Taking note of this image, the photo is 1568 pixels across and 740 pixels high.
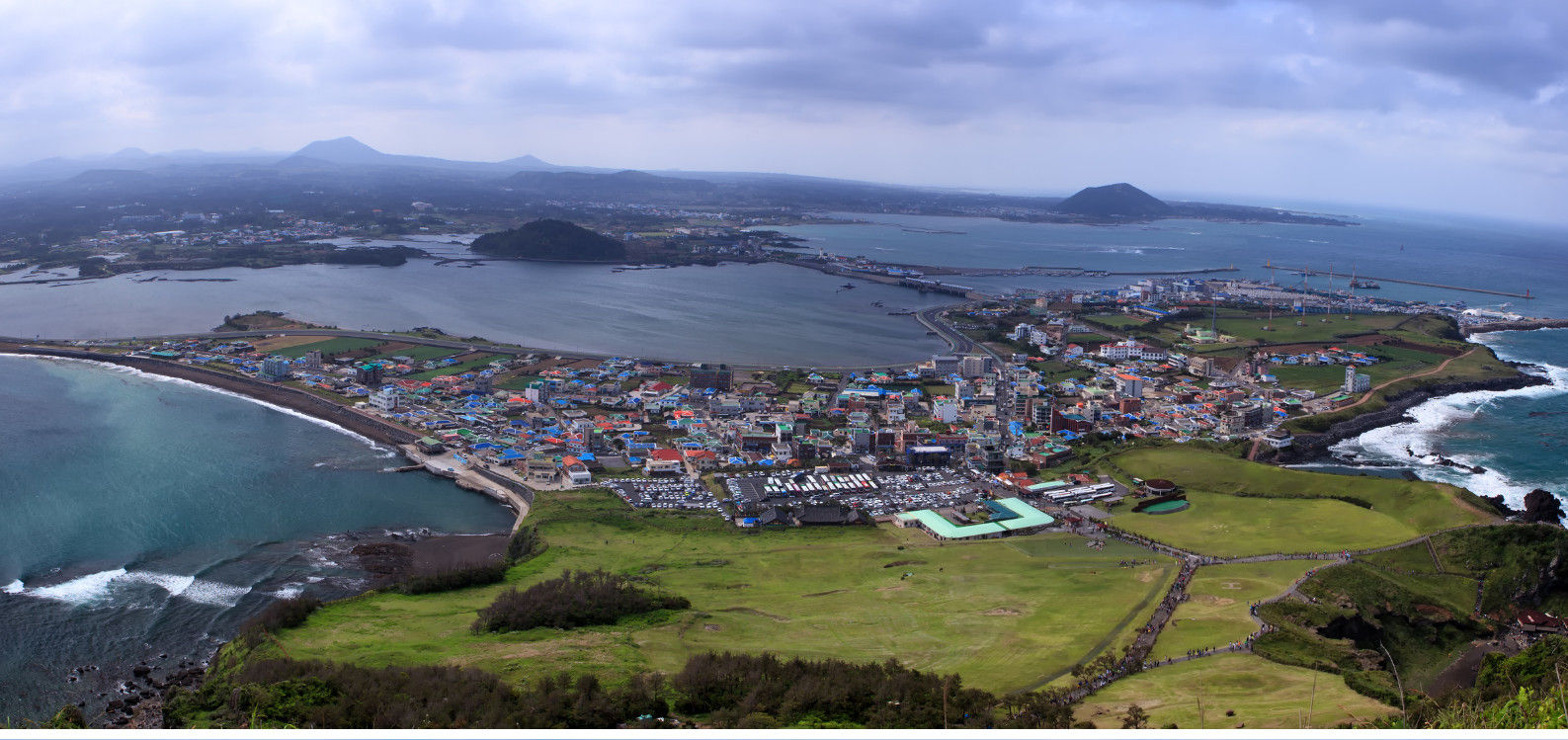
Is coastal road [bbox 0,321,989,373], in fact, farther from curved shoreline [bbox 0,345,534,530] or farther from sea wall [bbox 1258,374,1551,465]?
sea wall [bbox 1258,374,1551,465]

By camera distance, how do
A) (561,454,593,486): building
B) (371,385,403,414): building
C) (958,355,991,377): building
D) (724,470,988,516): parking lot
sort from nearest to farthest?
(724,470,988,516): parking lot
(561,454,593,486): building
(371,385,403,414): building
(958,355,991,377): building

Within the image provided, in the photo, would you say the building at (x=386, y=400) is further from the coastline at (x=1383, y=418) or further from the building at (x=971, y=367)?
the coastline at (x=1383, y=418)

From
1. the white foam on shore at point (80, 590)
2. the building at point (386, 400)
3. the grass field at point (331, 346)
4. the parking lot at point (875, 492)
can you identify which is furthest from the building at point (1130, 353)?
the white foam on shore at point (80, 590)

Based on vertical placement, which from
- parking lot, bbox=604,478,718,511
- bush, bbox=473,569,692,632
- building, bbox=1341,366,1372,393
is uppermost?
building, bbox=1341,366,1372,393

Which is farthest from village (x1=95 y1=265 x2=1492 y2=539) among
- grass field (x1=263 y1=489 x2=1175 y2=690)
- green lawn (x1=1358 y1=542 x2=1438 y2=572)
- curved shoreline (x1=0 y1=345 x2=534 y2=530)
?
green lawn (x1=1358 y1=542 x2=1438 y2=572)

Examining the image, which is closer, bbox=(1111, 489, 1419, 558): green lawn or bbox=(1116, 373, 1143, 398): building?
bbox=(1111, 489, 1419, 558): green lawn

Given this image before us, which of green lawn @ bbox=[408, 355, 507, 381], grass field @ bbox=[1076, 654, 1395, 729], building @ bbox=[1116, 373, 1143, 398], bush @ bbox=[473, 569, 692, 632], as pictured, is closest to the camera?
grass field @ bbox=[1076, 654, 1395, 729]
